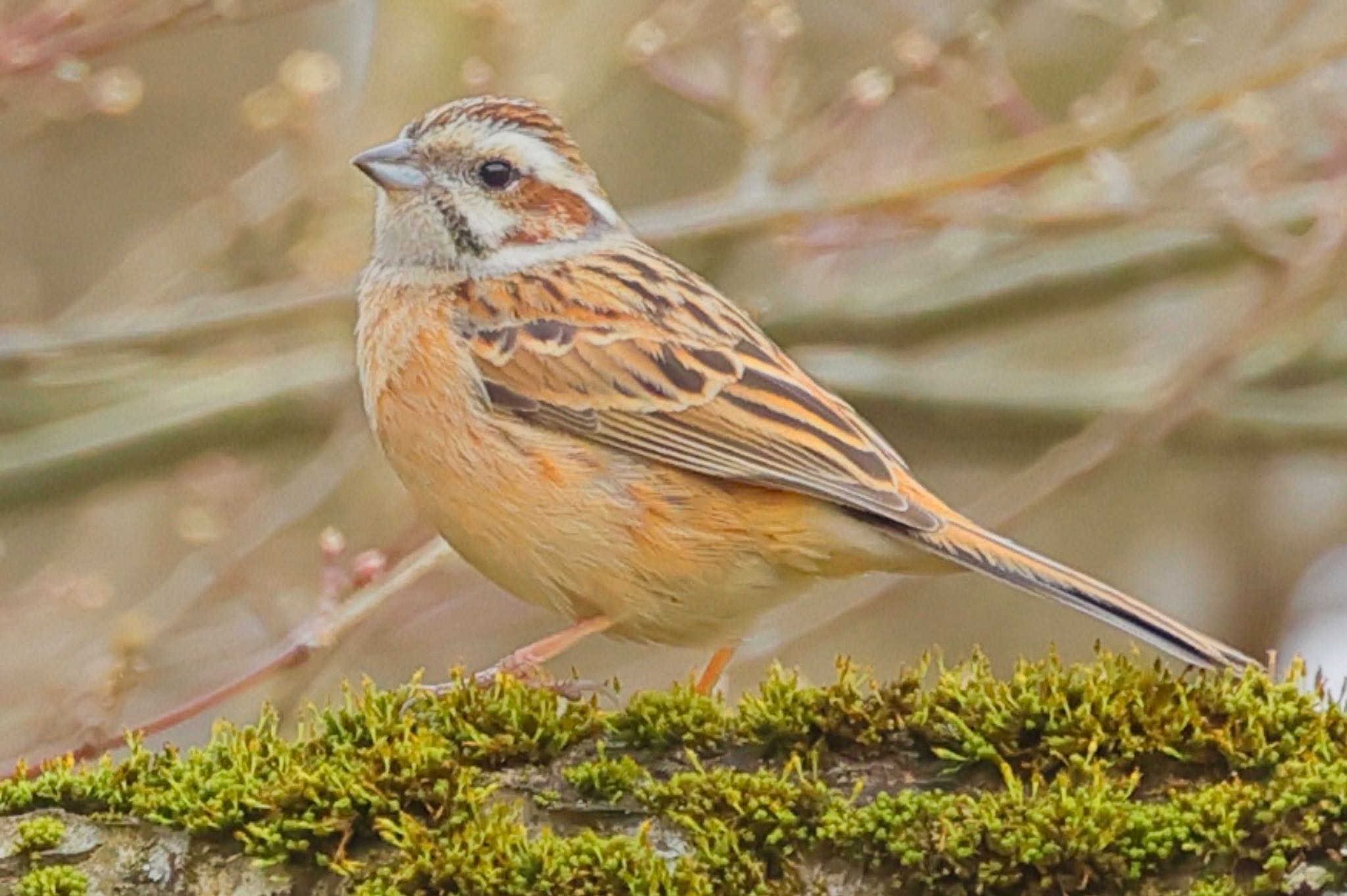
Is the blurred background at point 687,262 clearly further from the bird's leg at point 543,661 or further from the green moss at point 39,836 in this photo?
the green moss at point 39,836

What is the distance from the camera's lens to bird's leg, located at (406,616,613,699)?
14.4 ft

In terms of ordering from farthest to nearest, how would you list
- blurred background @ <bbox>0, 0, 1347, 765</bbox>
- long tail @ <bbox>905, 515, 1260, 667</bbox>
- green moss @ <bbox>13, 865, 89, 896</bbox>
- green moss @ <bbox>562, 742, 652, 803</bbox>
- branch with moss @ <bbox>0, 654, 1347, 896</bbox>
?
blurred background @ <bbox>0, 0, 1347, 765</bbox> → long tail @ <bbox>905, 515, 1260, 667</bbox> → green moss @ <bbox>562, 742, 652, 803</bbox> → green moss @ <bbox>13, 865, 89, 896</bbox> → branch with moss @ <bbox>0, 654, 1347, 896</bbox>

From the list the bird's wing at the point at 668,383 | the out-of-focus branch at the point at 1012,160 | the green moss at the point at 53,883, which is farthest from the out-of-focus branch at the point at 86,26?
the green moss at the point at 53,883

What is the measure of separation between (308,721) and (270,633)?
278cm

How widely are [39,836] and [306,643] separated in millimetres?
→ 1502

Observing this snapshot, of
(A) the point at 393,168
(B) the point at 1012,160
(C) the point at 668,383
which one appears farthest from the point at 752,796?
(B) the point at 1012,160

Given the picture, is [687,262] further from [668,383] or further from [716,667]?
[716,667]

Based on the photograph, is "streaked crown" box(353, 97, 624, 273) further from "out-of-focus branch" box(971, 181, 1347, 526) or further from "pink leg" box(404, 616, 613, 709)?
"out-of-focus branch" box(971, 181, 1347, 526)

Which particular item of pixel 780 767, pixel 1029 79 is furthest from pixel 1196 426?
pixel 780 767

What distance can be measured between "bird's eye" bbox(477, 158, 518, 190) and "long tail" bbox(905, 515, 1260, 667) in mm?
1733

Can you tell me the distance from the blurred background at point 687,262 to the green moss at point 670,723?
1413 millimetres

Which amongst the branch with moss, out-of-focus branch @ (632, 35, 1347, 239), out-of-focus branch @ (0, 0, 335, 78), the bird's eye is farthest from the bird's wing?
out-of-focus branch @ (0, 0, 335, 78)

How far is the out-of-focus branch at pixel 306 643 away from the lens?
15.9ft

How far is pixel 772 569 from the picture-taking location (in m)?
4.94
